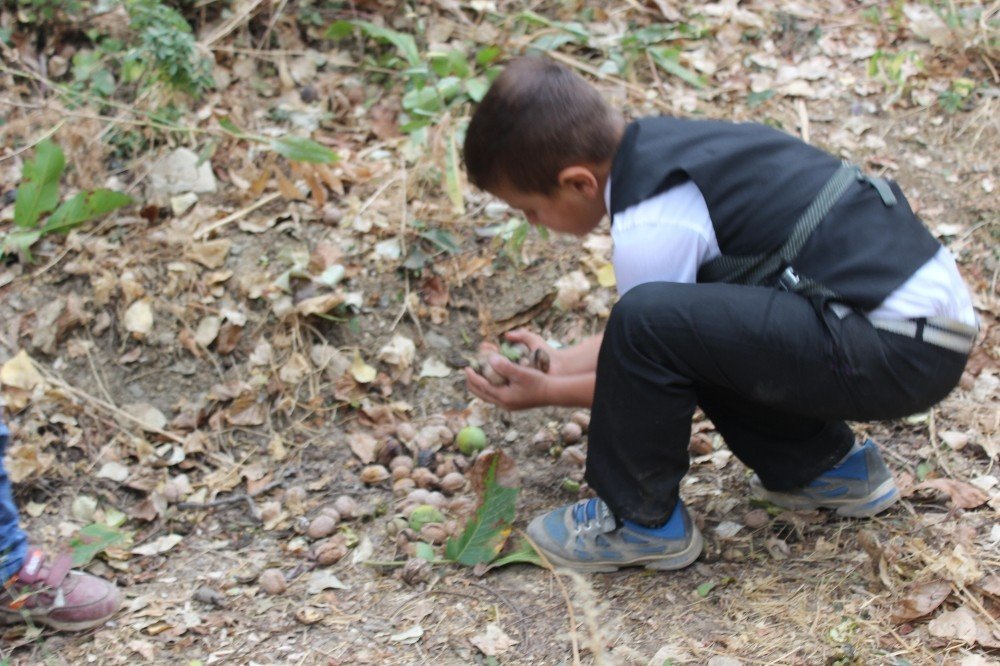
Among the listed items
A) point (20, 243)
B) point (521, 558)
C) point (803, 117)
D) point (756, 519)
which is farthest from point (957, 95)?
point (20, 243)

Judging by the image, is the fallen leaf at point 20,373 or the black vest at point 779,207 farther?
the fallen leaf at point 20,373

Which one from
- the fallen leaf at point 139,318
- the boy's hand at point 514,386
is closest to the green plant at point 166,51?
the fallen leaf at point 139,318

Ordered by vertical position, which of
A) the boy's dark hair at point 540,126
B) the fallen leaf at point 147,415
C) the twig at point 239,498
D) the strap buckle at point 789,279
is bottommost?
the twig at point 239,498

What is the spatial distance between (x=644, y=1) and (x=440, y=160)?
132cm

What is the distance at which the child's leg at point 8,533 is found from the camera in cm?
198

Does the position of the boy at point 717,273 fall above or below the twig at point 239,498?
above

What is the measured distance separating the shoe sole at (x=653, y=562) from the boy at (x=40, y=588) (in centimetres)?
99

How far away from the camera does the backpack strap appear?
5.84ft

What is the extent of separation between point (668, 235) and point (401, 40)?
2.00 meters

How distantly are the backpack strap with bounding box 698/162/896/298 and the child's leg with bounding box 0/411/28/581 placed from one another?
1.48 metres

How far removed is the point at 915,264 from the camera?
1757 mm

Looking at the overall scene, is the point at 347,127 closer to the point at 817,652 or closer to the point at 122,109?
the point at 122,109

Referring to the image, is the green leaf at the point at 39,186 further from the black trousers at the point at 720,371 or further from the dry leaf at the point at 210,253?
the black trousers at the point at 720,371

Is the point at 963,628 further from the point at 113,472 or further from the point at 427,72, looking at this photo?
the point at 427,72
